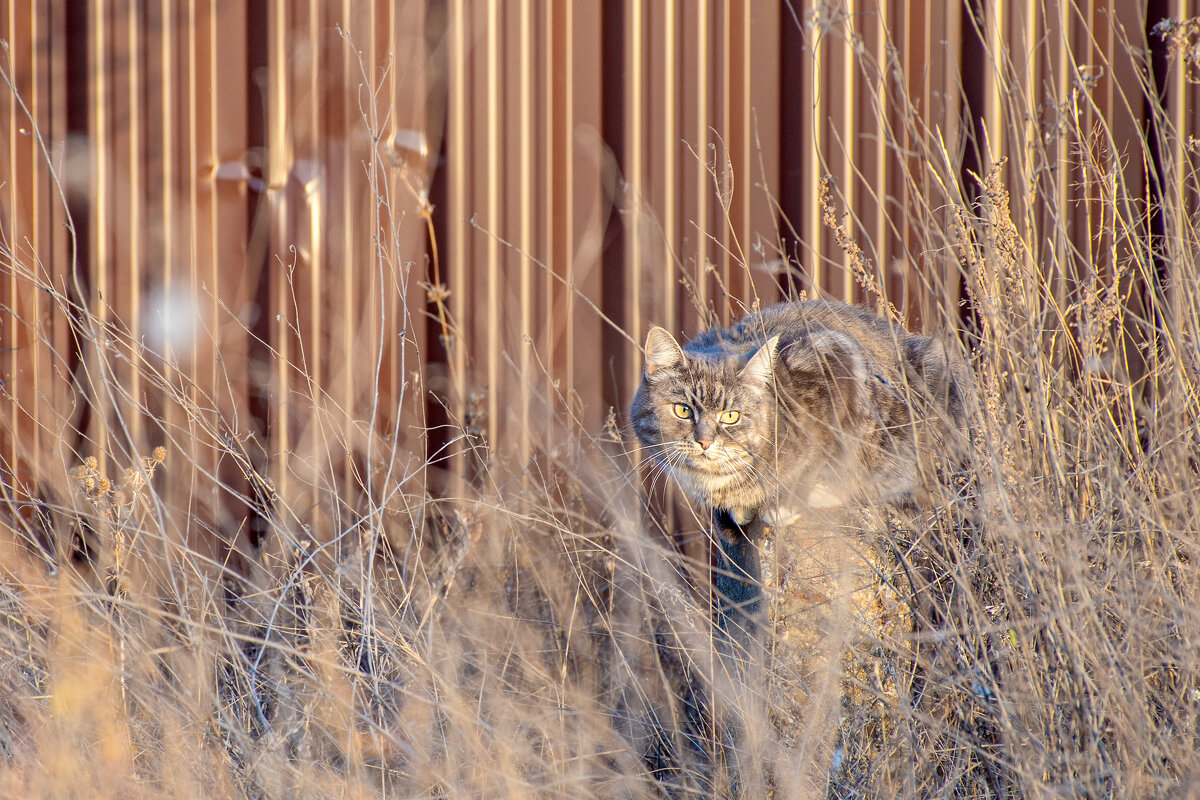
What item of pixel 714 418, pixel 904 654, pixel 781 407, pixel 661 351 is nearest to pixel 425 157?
pixel 661 351

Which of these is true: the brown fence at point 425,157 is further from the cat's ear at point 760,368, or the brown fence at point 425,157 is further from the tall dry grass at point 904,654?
the tall dry grass at point 904,654

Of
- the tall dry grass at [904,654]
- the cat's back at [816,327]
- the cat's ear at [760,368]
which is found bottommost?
the tall dry grass at [904,654]

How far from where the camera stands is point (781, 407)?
251 cm

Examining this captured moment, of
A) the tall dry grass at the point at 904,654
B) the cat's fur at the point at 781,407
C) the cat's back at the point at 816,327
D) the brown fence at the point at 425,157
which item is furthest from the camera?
the brown fence at the point at 425,157

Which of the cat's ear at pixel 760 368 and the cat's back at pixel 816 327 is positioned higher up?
the cat's back at pixel 816 327

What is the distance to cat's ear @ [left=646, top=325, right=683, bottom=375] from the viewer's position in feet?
8.46

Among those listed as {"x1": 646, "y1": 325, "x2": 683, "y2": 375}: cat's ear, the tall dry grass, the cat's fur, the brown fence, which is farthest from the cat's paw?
the brown fence

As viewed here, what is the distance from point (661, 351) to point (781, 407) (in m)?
0.39

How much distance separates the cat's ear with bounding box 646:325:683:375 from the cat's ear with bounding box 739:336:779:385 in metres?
0.21

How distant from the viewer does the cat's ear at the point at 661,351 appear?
8.46 feet

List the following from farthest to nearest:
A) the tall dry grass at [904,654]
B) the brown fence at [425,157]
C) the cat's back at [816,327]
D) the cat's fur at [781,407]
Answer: the brown fence at [425,157], the cat's back at [816,327], the cat's fur at [781,407], the tall dry grass at [904,654]

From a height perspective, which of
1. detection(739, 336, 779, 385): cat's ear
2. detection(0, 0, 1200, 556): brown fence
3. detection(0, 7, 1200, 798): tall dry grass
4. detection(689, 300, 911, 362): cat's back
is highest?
detection(0, 0, 1200, 556): brown fence

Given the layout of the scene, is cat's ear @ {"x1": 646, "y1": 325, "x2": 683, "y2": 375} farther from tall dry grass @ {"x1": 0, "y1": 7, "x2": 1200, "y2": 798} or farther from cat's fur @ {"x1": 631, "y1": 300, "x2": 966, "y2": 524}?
tall dry grass @ {"x1": 0, "y1": 7, "x2": 1200, "y2": 798}

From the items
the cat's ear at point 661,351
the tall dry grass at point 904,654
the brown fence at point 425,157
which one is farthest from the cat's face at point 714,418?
the brown fence at point 425,157
